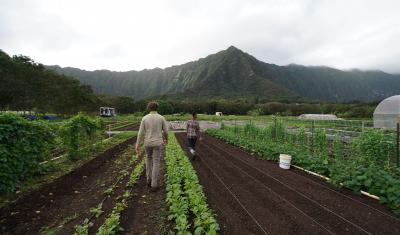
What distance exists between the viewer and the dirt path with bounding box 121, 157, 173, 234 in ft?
13.1

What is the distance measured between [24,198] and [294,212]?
227 inches

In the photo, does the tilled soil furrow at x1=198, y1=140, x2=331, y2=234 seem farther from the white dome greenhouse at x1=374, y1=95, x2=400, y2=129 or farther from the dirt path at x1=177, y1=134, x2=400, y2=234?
the white dome greenhouse at x1=374, y1=95, x2=400, y2=129

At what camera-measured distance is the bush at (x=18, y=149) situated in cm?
552

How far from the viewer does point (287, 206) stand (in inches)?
199

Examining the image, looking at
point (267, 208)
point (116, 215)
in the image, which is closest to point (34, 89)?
point (116, 215)

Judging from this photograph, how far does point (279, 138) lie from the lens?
13.9 metres

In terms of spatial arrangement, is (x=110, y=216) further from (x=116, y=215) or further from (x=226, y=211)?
(x=226, y=211)

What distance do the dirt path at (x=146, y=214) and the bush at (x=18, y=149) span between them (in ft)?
9.41

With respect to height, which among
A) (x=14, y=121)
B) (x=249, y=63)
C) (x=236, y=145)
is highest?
(x=249, y=63)

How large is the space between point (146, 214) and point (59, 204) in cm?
203

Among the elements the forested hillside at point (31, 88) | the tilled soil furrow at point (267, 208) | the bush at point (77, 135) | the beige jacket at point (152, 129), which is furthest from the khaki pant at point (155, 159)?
the forested hillside at point (31, 88)

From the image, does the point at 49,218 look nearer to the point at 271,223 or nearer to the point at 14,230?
the point at 14,230

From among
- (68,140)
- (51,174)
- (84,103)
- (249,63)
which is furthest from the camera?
(249,63)

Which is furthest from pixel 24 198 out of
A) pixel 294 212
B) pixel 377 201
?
pixel 377 201
